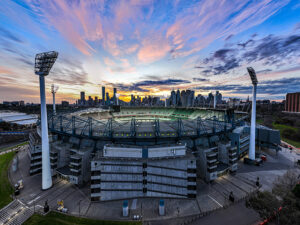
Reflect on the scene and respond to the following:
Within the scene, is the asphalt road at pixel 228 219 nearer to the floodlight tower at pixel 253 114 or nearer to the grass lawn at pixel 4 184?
the floodlight tower at pixel 253 114

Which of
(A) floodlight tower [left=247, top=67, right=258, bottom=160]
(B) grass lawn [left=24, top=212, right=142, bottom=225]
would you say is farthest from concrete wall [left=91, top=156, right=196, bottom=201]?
(A) floodlight tower [left=247, top=67, right=258, bottom=160]

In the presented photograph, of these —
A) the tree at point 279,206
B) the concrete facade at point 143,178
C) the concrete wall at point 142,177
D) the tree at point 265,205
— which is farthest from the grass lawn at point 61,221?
the tree at point 279,206

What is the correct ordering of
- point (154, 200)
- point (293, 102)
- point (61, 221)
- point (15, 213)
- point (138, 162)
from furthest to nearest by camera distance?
point (293, 102) < point (138, 162) < point (154, 200) < point (15, 213) < point (61, 221)

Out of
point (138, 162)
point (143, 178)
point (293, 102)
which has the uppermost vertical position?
point (293, 102)

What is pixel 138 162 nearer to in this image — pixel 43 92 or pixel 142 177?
pixel 142 177

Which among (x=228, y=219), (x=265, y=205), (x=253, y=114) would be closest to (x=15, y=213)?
(x=228, y=219)

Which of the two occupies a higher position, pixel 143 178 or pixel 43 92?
pixel 43 92

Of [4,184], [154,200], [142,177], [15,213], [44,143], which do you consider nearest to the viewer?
[15,213]
